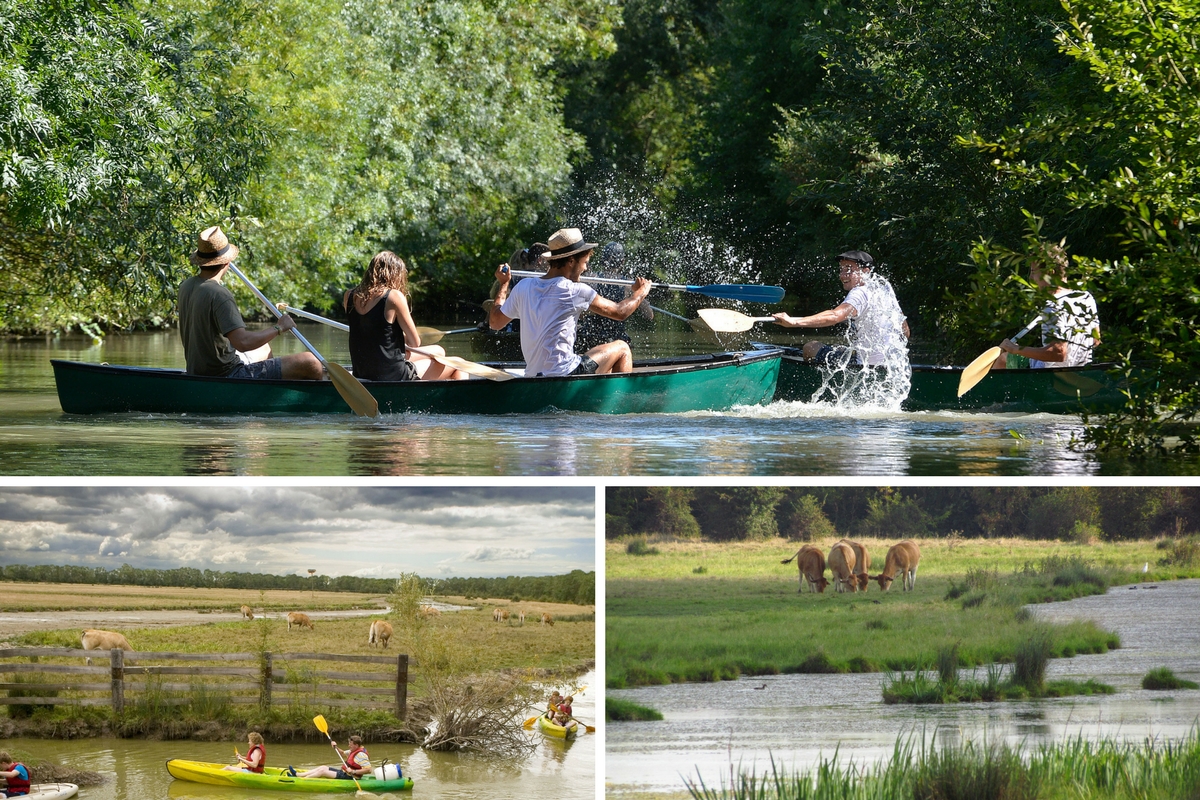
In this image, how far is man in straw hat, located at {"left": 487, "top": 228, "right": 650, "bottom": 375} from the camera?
770 cm

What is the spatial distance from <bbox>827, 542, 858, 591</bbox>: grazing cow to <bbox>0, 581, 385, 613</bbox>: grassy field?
157 cm

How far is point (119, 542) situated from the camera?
4.27 meters

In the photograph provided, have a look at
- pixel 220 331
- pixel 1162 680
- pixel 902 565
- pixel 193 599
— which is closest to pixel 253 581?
pixel 193 599

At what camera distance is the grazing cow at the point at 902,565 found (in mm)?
3896

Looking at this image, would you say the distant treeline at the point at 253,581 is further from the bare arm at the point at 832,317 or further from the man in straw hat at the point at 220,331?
the bare arm at the point at 832,317

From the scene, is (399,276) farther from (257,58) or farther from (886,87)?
(257,58)

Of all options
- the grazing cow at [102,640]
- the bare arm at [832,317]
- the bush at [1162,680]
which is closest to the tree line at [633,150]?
the bare arm at [832,317]

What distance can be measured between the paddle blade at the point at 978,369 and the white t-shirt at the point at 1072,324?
305 mm

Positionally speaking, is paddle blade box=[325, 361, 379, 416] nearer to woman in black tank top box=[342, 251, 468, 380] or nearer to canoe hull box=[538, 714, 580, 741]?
woman in black tank top box=[342, 251, 468, 380]

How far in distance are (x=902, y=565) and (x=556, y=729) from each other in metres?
1.23

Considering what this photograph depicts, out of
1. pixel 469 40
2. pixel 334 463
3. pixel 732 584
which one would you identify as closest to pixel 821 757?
pixel 732 584

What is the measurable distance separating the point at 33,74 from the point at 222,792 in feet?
24.8

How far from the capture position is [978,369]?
8742 mm

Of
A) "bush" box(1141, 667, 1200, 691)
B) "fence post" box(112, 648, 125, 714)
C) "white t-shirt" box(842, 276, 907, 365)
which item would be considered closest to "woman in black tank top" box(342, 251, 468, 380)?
"white t-shirt" box(842, 276, 907, 365)
